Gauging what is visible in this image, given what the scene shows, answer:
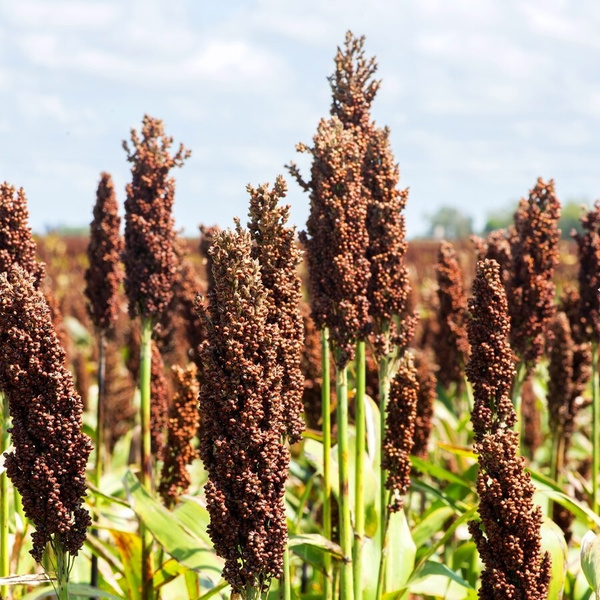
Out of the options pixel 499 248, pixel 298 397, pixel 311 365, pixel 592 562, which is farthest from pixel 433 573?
pixel 499 248

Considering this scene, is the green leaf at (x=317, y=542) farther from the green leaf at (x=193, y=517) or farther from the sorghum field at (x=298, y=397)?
the green leaf at (x=193, y=517)

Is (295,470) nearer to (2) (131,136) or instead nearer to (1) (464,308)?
(1) (464,308)

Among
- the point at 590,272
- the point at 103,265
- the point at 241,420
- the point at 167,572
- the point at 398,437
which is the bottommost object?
the point at 167,572

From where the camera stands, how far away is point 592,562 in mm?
3615

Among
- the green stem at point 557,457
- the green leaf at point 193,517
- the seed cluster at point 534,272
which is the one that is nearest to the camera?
the green leaf at point 193,517

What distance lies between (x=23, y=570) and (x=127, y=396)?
5209mm

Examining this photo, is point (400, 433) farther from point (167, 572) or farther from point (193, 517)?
point (167, 572)

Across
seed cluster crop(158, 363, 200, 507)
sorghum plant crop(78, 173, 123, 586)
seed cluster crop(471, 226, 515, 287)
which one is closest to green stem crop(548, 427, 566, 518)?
seed cluster crop(471, 226, 515, 287)

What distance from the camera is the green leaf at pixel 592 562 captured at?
3570 millimetres

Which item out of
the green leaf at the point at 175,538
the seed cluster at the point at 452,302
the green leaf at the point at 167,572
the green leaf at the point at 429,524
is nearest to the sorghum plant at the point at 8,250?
the green leaf at the point at 175,538

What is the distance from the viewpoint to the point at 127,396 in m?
10.1

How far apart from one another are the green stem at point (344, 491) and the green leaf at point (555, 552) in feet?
3.08

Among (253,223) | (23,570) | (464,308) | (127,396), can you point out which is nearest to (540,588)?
(253,223)

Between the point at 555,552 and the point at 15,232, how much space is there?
2917 millimetres
